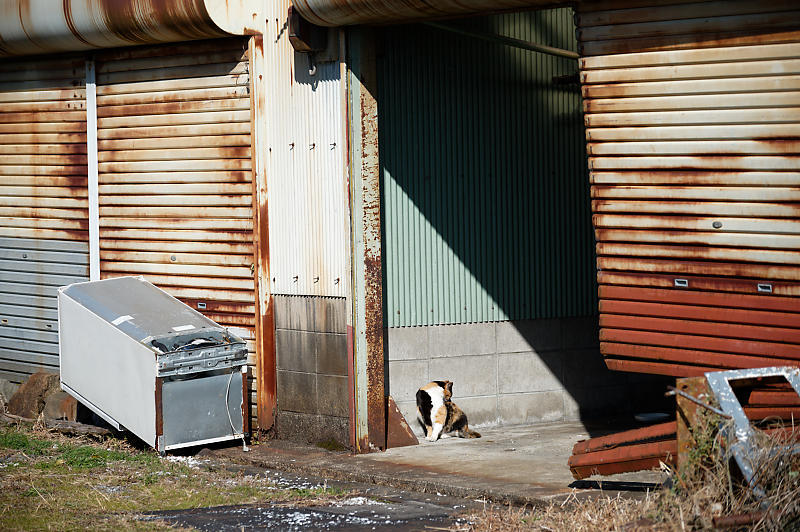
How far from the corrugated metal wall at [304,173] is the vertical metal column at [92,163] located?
2831 mm

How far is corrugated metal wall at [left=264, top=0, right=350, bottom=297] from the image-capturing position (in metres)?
12.5

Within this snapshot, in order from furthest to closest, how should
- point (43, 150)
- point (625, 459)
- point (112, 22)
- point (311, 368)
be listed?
1. point (43, 150)
2. point (112, 22)
3. point (311, 368)
4. point (625, 459)

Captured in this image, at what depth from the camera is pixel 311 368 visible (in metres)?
12.9

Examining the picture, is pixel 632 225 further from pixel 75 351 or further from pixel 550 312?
pixel 75 351

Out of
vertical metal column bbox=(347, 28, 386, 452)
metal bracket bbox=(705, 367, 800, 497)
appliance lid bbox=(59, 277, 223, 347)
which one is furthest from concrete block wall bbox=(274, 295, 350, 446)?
metal bracket bbox=(705, 367, 800, 497)

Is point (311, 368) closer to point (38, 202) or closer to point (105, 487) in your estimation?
point (105, 487)

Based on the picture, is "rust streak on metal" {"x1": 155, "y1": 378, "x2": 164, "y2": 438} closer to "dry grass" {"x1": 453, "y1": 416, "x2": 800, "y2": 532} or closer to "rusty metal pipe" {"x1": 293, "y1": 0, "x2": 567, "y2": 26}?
"rusty metal pipe" {"x1": 293, "y1": 0, "x2": 567, "y2": 26}

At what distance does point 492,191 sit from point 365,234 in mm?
1917

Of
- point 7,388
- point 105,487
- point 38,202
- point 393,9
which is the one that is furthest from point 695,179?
point 7,388

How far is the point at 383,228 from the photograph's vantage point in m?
12.8

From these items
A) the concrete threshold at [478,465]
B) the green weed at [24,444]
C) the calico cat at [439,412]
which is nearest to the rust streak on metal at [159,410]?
the concrete threshold at [478,465]

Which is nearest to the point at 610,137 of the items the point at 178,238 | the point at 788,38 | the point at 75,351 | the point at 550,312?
the point at 788,38

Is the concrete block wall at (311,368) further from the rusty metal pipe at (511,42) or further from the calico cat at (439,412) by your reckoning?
the rusty metal pipe at (511,42)

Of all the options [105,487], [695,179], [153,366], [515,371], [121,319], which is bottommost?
[105,487]
